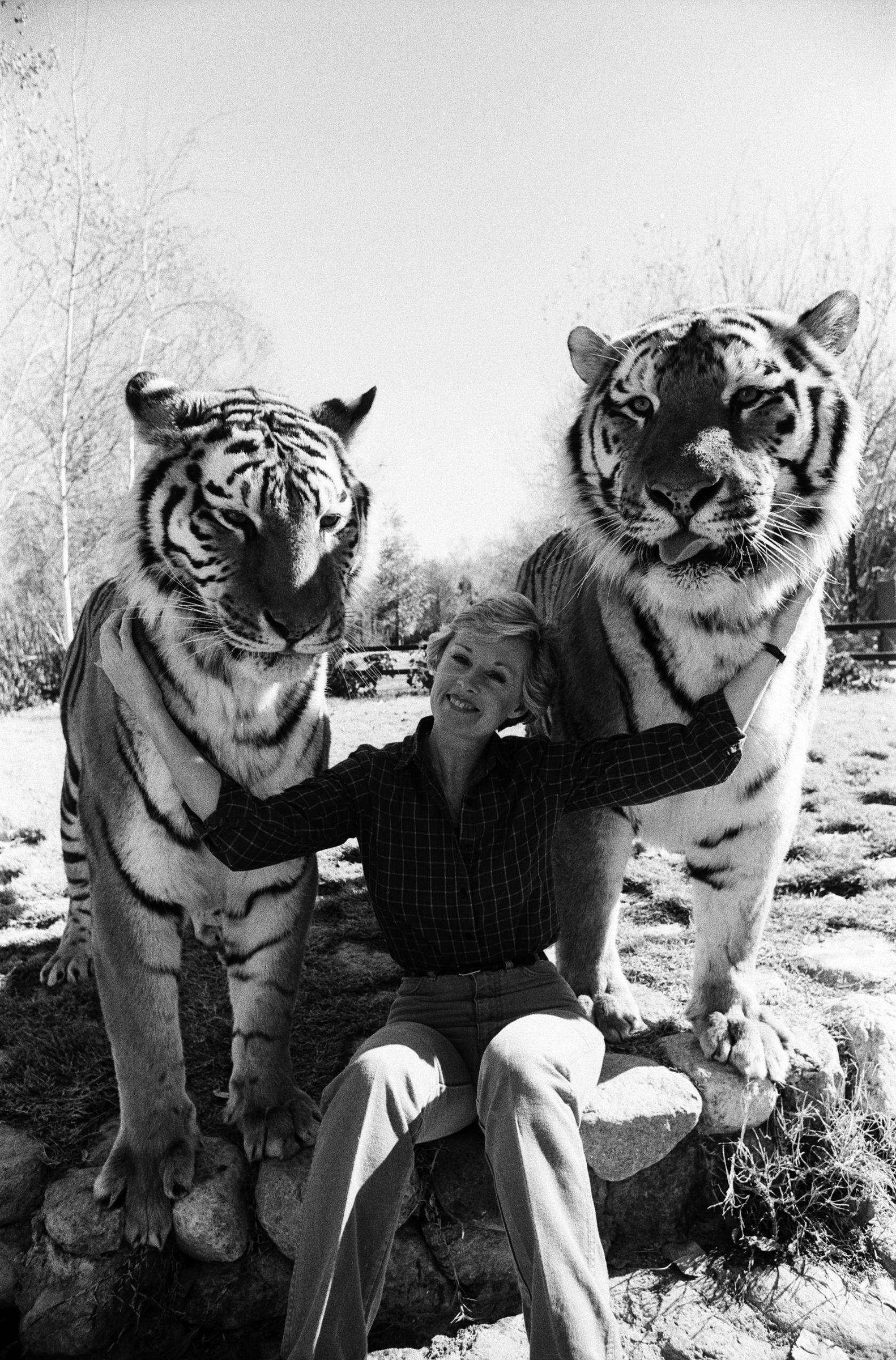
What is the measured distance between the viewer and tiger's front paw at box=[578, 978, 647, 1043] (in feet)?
7.64

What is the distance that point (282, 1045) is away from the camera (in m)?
2.07

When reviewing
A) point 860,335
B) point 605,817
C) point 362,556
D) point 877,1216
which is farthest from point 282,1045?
point 860,335

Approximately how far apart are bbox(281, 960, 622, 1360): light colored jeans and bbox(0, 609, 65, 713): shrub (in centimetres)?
774

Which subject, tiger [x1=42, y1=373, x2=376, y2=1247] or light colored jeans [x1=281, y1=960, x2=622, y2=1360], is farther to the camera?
tiger [x1=42, y1=373, x2=376, y2=1247]

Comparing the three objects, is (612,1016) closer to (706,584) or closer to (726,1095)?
(726,1095)

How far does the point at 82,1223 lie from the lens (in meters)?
1.94

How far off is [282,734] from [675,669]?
85cm

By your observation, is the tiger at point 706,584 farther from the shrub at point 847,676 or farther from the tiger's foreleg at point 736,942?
the shrub at point 847,676

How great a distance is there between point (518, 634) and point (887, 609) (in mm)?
8822

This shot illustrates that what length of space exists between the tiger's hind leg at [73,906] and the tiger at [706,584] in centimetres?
158

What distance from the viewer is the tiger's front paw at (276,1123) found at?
1.98m

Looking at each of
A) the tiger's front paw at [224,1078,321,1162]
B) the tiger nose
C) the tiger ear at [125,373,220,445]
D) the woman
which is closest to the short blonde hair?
the woman

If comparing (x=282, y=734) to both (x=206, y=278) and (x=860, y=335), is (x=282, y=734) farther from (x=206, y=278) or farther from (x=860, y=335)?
(x=860, y=335)

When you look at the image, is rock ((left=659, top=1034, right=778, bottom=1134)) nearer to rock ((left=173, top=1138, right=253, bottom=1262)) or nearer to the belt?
the belt
